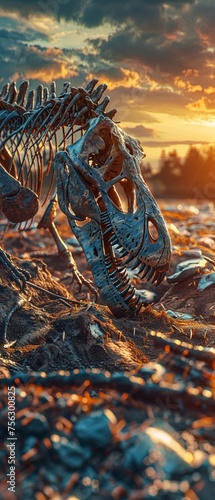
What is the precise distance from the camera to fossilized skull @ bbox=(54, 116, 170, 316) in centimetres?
514

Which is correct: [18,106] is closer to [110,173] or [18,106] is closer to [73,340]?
[110,173]

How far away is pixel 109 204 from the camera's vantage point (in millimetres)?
5434

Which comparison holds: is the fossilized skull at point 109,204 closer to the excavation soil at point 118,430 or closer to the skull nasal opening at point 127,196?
the skull nasal opening at point 127,196

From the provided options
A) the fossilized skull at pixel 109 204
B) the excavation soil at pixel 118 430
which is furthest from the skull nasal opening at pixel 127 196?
the excavation soil at pixel 118 430

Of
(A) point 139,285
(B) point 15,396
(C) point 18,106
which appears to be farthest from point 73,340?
(A) point 139,285

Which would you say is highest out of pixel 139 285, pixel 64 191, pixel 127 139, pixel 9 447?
pixel 127 139

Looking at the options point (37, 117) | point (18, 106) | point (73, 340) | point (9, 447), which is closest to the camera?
point (9, 447)

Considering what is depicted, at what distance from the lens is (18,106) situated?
7.02 metres

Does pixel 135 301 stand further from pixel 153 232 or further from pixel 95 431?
pixel 153 232

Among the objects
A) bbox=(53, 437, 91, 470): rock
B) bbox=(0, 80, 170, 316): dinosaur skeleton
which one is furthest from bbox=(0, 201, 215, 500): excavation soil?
bbox=(0, 80, 170, 316): dinosaur skeleton

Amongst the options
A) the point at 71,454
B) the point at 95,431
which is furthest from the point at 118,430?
the point at 71,454

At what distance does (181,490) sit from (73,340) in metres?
2.45

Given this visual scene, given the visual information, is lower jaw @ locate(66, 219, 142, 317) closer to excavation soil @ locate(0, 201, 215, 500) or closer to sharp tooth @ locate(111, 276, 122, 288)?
sharp tooth @ locate(111, 276, 122, 288)

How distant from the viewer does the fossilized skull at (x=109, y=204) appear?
514 cm
